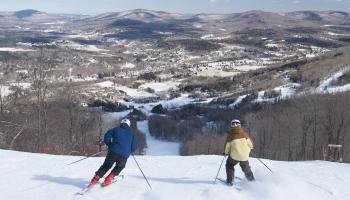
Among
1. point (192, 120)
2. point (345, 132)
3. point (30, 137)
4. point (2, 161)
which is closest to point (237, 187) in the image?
point (2, 161)

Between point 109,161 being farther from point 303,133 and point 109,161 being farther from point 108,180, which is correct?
point 303,133

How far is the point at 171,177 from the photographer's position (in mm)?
16172

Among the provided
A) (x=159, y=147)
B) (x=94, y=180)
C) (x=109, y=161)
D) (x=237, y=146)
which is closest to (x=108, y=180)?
(x=94, y=180)

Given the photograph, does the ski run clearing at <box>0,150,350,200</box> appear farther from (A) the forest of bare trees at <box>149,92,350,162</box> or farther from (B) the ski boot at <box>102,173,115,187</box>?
(A) the forest of bare trees at <box>149,92,350,162</box>

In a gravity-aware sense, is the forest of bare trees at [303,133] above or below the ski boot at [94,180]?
below

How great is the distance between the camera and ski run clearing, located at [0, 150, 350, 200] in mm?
13578

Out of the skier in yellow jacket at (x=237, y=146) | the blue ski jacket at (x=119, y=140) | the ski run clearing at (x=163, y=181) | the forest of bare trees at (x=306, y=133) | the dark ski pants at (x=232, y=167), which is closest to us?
the ski run clearing at (x=163, y=181)

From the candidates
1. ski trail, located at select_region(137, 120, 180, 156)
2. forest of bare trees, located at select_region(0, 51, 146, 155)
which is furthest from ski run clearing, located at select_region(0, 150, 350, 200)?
ski trail, located at select_region(137, 120, 180, 156)

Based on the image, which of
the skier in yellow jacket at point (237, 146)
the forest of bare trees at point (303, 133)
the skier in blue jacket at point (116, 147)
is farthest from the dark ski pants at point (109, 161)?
the forest of bare trees at point (303, 133)

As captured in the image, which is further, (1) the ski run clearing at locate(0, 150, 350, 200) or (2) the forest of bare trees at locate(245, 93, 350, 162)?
(2) the forest of bare trees at locate(245, 93, 350, 162)

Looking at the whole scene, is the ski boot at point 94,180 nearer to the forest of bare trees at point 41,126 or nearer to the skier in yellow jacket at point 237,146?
the skier in yellow jacket at point 237,146

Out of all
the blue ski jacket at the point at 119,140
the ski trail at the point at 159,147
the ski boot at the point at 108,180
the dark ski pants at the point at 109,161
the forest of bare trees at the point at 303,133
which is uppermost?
the blue ski jacket at the point at 119,140

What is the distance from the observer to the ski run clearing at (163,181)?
1358 cm

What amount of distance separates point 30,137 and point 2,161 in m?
30.1
